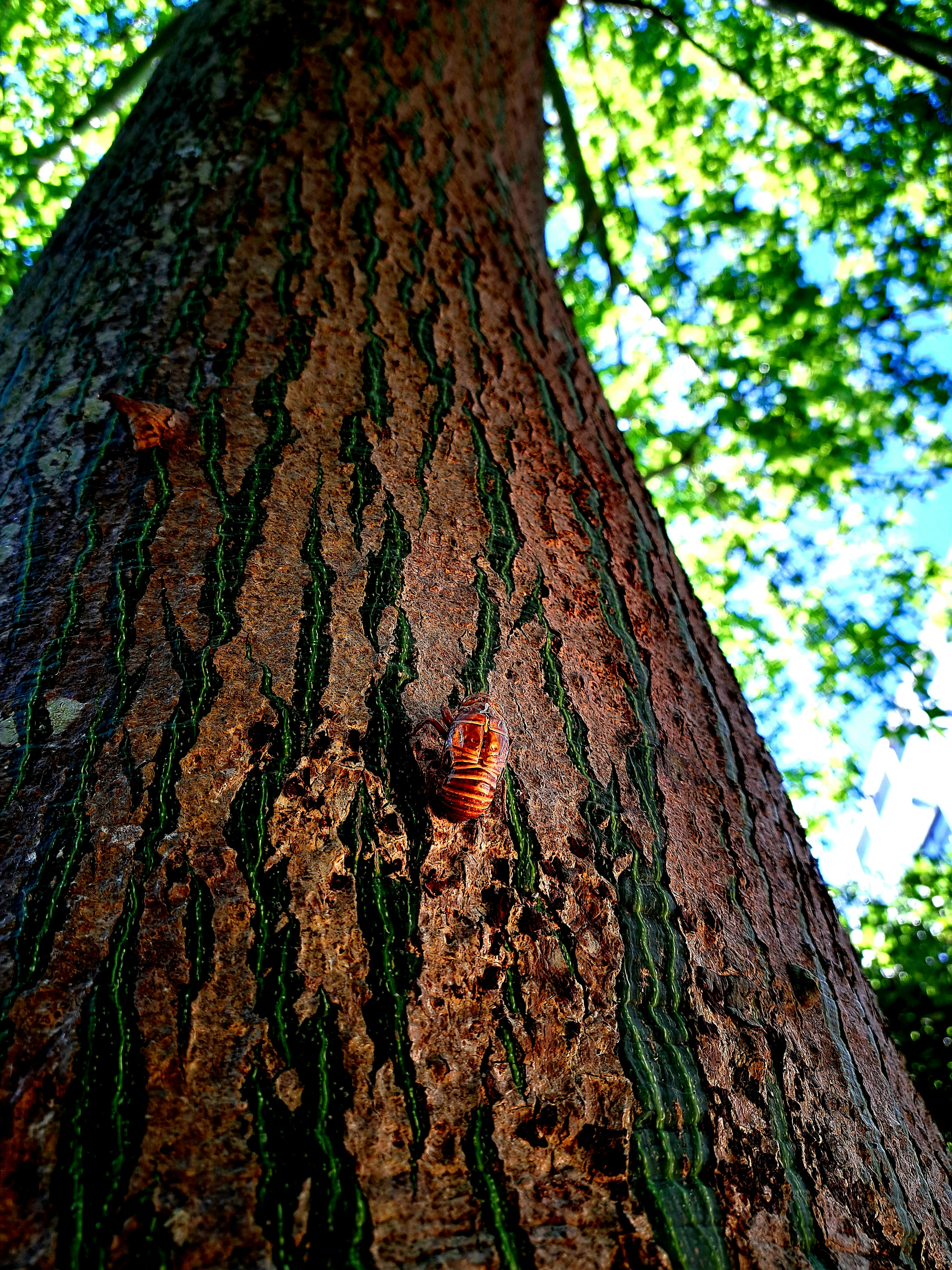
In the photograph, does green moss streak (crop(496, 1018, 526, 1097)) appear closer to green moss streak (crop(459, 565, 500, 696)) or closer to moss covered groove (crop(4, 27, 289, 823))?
green moss streak (crop(459, 565, 500, 696))

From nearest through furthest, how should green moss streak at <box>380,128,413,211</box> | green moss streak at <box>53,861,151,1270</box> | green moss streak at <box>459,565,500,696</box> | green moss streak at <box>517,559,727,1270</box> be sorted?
green moss streak at <box>53,861,151,1270</box>, green moss streak at <box>517,559,727,1270</box>, green moss streak at <box>459,565,500,696</box>, green moss streak at <box>380,128,413,211</box>

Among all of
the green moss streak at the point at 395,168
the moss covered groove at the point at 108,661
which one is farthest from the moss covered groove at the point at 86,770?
the green moss streak at the point at 395,168

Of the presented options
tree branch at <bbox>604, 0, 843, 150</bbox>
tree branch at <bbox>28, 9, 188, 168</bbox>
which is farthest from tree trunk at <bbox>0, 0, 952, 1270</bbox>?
tree branch at <bbox>604, 0, 843, 150</bbox>

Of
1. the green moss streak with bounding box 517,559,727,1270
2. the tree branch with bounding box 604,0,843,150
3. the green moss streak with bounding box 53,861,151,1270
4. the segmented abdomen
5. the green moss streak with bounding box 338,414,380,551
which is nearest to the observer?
the green moss streak with bounding box 53,861,151,1270

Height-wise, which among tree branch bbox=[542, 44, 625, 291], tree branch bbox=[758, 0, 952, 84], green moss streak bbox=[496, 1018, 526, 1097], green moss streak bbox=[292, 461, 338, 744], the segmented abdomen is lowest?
green moss streak bbox=[496, 1018, 526, 1097]

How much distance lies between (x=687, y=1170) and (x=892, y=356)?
5.91 metres

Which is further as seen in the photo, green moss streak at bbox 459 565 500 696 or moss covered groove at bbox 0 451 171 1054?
green moss streak at bbox 459 565 500 696

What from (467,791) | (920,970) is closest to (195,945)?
(467,791)

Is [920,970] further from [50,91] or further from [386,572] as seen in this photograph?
[50,91]

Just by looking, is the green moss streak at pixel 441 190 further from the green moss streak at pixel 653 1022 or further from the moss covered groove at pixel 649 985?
the green moss streak at pixel 653 1022

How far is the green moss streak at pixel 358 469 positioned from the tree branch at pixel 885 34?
4560 millimetres

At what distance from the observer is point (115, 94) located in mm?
5035

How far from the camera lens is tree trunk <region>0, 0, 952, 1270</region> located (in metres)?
0.87

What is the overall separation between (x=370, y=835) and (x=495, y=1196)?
440 millimetres
